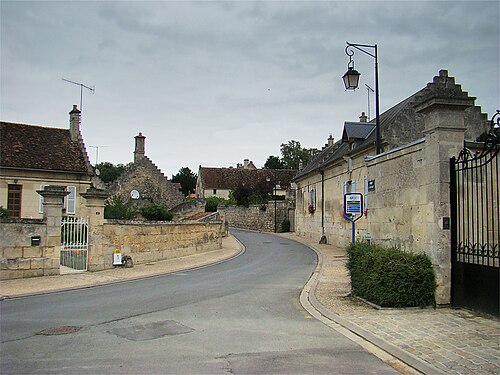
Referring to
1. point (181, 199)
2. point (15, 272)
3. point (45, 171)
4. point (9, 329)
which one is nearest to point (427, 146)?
point (9, 329)

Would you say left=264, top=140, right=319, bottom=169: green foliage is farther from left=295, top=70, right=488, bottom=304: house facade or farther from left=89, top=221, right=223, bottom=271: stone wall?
left=295, top=70, right=488, bottom=304: house facade

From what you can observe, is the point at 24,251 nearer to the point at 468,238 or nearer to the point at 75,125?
the point at 468,238

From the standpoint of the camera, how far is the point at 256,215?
48406mm

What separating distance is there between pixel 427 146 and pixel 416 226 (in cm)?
160

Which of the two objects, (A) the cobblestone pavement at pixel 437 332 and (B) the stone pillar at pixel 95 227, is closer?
(A) the cobblestone pavement at pixel 437 332

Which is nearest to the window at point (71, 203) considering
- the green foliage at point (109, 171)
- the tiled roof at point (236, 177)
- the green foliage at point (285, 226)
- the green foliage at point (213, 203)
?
the green foliage at point (285, 226)

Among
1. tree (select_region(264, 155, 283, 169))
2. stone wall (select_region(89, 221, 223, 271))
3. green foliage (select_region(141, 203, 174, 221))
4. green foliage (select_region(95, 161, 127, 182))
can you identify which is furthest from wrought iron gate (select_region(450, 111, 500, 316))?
green foliage (select_region(95, 161, 127, 182))

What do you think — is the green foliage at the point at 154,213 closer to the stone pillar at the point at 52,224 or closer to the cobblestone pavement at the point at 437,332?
the stone pillar at the point at 52,224

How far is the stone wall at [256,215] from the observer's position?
46031mm

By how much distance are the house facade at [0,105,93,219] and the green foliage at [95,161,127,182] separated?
65560mm

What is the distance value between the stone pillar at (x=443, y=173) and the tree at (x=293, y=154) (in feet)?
234

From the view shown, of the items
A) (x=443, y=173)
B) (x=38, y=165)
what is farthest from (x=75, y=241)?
(x=38, y=165)

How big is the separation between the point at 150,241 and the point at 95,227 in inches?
127

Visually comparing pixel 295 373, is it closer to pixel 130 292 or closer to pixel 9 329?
pixel 9 329
